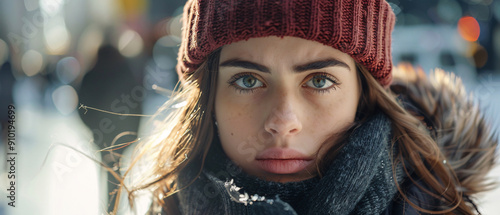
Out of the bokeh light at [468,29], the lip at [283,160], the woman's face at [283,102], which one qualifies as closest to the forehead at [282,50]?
the woman's face at [283,102]

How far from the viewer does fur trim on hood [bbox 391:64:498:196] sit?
1.59m

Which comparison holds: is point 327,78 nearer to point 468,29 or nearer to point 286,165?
point 286,165

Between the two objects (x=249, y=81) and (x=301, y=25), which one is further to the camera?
(x=249, y=81)

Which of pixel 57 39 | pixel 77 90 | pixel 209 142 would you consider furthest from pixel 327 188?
pixel 57 39

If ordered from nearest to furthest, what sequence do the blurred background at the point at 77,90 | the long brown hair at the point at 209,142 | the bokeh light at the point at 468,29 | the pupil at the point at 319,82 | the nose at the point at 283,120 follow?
the nose at the point at 283,120 < the pupil at the point at 319,82 < the long brown hair at the point at 209,142 < the blurred background at the point at 77,90 < the bokeh light at the point at 468,29

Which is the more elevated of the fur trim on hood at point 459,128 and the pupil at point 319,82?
the pupil at point 319,82

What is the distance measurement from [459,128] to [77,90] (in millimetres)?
2098

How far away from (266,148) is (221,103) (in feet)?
0.79

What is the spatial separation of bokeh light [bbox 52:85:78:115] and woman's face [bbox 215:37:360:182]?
1395mm

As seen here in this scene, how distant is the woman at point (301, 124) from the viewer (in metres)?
1.26

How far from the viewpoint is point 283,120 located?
1207 mm

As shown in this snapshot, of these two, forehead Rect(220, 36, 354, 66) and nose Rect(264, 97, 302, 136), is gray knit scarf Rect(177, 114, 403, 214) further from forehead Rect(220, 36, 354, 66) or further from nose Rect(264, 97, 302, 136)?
forehead Rect(220, 36, 354, 66)

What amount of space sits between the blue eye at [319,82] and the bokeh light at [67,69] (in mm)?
1867

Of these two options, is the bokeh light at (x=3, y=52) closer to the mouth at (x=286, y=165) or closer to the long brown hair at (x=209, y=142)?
the long brown hair at (x=209, y=142)
